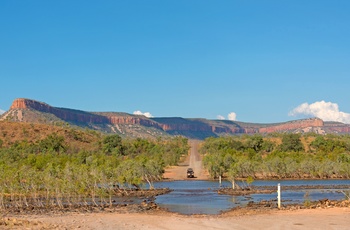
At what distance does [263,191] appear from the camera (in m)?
68.1

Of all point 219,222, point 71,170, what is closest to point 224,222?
point 219,222

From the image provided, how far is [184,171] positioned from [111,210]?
74.3 metres

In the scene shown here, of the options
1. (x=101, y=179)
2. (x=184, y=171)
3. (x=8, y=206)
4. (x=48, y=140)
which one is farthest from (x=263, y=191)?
(x=48, y=140)

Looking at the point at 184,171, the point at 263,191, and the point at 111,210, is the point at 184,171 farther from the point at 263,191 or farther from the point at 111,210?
the point at 111,210

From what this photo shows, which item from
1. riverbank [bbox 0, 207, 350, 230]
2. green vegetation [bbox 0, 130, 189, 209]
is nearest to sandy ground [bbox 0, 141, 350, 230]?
riverbank [bbox 0, 207, 350, 230]

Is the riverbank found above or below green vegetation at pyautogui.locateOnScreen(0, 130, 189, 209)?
below

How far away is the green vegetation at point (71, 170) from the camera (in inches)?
2181

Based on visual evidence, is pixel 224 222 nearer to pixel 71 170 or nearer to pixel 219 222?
pixel 219 222

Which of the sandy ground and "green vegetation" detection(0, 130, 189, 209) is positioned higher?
"green vegetation" detection(0, 130, 189, 209)

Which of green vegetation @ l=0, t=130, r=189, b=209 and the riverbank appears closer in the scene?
the riverbank

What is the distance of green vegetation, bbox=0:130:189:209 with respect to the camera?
2181 inches

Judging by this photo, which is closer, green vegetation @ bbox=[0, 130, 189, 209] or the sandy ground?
the sandy ground

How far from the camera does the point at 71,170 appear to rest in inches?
2675

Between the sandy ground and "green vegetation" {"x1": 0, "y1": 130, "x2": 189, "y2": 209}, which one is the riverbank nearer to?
the sandy ground
